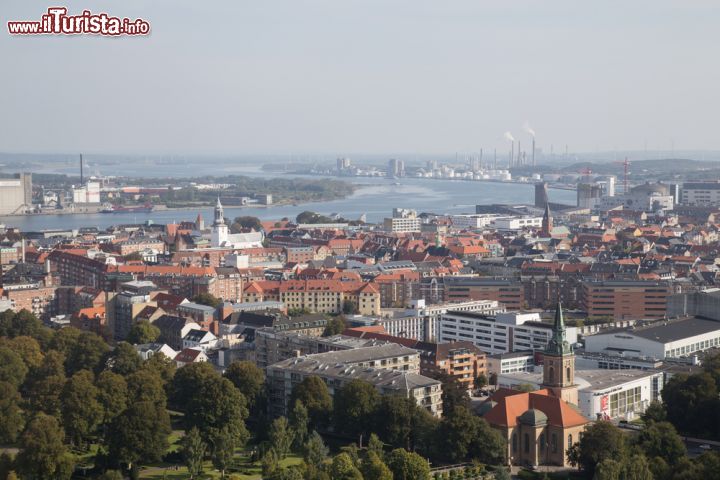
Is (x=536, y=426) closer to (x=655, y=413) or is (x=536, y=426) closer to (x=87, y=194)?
(x=655, y=413)

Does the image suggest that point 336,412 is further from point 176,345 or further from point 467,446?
point 176,345

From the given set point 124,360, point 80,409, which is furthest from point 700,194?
point 80,409

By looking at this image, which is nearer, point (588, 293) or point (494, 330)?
point (494, 330)

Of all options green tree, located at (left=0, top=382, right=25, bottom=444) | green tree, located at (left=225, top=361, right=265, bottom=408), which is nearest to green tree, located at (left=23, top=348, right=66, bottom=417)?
green tree, located at (left=0, top=382, right=25, bottom=444)

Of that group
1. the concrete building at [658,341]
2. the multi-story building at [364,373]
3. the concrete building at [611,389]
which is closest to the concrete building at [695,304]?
Answer: the concrete building at [658,341]

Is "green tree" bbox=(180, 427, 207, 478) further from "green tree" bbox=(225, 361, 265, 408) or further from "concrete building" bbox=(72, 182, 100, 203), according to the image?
"concrete building" bbox=(72, 182, 100, 203)

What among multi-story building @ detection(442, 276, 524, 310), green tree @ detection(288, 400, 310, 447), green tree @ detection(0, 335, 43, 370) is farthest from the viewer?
multi-story building @ detection(442, 276, 524, 310)

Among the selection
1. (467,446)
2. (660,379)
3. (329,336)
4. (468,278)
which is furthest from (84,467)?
(468,278)
